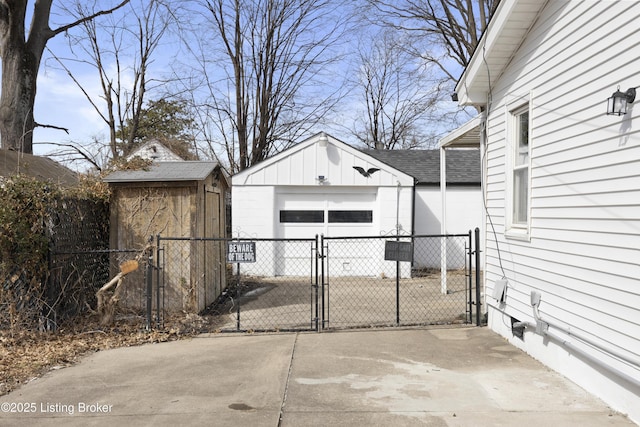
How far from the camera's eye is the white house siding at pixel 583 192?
3910mm

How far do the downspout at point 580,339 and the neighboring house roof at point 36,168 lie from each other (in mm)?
7024

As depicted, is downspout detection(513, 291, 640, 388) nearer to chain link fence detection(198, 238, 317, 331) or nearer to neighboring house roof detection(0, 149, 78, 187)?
chain link fence detection(198, 238, 317, 331)

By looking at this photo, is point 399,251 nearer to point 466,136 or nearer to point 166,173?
point 466,136

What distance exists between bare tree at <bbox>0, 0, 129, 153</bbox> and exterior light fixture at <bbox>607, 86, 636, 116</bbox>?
11.8m

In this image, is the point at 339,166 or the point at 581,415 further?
the point at 339,166

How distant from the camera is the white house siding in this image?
391 centimetres

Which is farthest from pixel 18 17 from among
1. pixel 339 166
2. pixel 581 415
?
pixel 581 415

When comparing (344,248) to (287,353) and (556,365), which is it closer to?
(287,353)

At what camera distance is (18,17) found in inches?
452

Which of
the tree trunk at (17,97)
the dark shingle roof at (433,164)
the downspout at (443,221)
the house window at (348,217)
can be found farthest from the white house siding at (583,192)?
the tree trunk at (17,97)

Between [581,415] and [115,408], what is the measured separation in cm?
402

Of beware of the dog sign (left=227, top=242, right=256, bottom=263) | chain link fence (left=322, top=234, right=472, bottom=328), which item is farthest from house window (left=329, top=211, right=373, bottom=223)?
beware of the dog sign (left=227, top=242, right=256, bottom=263)

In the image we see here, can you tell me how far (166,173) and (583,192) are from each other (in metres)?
6.02

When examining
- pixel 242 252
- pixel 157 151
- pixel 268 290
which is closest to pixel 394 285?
pixel 268 290
